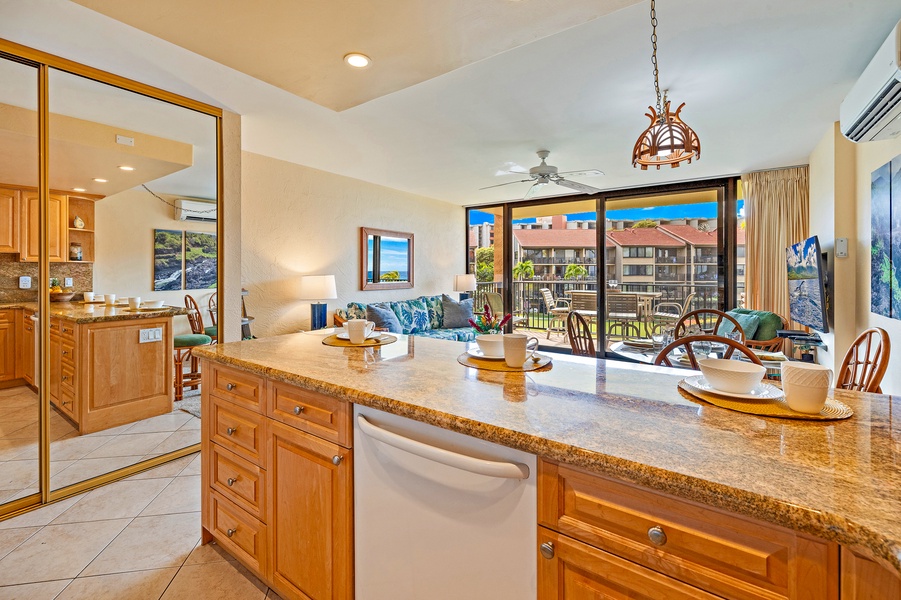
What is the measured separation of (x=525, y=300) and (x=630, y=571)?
235 inches

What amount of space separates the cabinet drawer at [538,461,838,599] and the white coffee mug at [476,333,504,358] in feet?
2.30

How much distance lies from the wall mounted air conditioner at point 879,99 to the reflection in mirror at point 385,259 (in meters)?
4.30

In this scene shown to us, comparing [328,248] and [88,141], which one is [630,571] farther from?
[328,248]

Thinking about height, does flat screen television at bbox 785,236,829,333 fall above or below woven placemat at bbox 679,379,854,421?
above

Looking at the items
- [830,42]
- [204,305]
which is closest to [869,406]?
[830,42]

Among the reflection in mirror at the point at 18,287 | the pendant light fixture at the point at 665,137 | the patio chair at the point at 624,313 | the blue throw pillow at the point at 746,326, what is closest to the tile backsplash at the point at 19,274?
the reflection in mirror at the point at 18,287

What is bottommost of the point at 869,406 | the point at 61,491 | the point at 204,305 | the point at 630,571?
the point at 61,491

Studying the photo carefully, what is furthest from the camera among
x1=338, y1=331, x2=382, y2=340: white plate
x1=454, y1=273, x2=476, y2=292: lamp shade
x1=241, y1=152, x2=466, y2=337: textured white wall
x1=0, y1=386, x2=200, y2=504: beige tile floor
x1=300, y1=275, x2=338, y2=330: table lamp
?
x1=454, y1=273, x2=476, y2=292: lamp shade

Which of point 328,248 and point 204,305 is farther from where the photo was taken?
point 328,248

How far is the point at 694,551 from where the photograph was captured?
2.31 feet

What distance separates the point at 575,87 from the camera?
255 cm

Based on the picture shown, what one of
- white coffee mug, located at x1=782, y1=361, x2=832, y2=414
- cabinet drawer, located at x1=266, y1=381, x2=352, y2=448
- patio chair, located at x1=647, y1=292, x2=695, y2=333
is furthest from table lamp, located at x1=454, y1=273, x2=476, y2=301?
white coffee mug, located at x1=782, y1=361, x2=832, y2=414

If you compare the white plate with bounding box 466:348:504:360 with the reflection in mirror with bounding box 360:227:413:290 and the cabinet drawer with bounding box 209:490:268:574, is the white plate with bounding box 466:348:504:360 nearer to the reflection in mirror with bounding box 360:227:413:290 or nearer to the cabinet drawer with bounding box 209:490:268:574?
the cabinet drawer with bounding box 209:490:268:574

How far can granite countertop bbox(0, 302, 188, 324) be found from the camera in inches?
87.4
